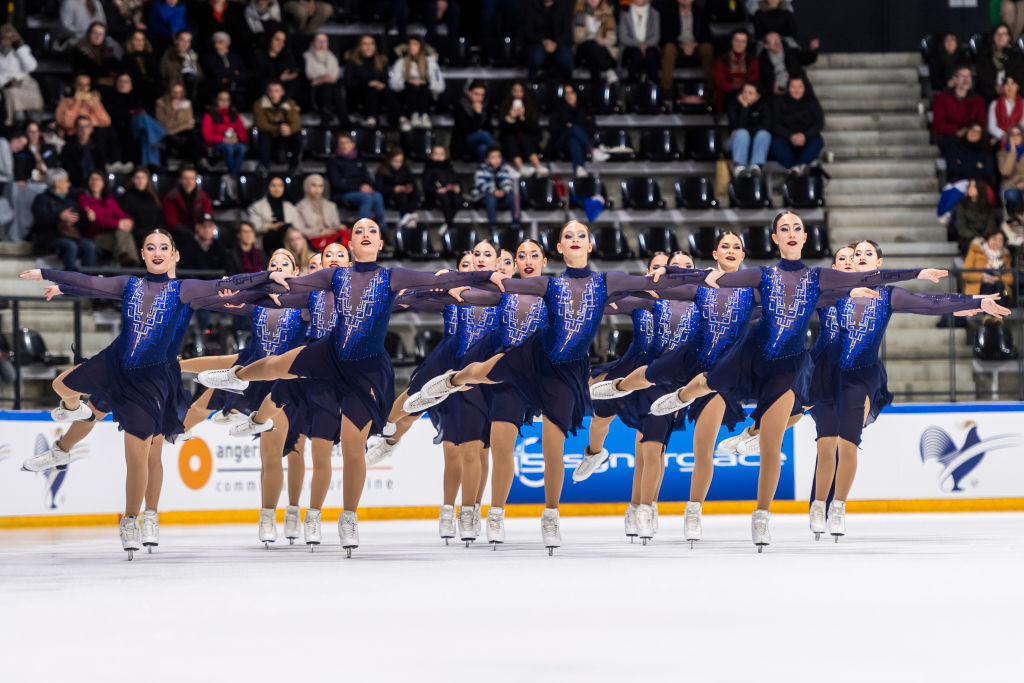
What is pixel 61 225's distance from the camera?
529 inches

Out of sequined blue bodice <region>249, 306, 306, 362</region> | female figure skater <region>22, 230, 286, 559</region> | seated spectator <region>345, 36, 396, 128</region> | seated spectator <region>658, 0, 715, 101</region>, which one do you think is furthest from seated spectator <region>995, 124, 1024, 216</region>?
female figure skater <region>22, 230, 286, 559</region>

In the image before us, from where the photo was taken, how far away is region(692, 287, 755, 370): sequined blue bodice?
897cm

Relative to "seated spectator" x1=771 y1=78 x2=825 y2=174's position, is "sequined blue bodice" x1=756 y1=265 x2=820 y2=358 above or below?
below

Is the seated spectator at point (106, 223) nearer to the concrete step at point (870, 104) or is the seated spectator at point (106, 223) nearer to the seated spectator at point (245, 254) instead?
the seated spectator at point (245, 254)

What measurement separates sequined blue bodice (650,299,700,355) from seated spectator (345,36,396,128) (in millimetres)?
7293

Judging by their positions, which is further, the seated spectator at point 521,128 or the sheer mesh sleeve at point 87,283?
the seated spectator at point 521,128

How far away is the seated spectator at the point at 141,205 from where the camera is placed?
13.9 metres

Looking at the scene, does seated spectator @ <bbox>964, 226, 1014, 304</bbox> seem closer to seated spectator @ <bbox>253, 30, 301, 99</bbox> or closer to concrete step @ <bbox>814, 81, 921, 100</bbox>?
concrete step @ <bbox>814, 81, 921, 100</bbox>

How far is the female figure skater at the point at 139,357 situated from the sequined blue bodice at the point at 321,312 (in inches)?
13.4

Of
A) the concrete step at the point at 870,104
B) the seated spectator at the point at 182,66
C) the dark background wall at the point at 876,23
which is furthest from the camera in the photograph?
the dark background wall at the point at 876,23

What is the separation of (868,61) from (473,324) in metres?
10.7

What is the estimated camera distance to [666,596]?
5879mm

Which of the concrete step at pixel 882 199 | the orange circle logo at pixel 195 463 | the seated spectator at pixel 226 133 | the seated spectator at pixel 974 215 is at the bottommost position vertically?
the orange circle logo at pixel 195 463

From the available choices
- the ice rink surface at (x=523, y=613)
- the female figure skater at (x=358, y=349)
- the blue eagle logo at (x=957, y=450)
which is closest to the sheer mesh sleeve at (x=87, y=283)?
the female figure skater at (x=358, y=349)
